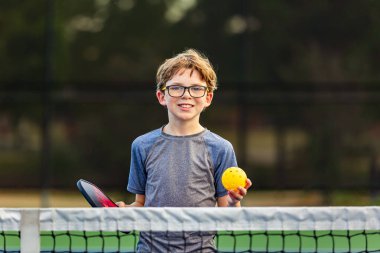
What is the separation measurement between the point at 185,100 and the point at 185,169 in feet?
0.83

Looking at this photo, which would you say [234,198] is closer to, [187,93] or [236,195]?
[236,195]

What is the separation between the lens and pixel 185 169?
355 centimetres

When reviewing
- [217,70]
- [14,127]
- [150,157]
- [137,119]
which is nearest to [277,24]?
[217,70]

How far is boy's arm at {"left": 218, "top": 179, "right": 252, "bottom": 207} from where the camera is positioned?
3.39 metres

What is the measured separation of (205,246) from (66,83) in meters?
6.65

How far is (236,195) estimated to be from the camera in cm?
340

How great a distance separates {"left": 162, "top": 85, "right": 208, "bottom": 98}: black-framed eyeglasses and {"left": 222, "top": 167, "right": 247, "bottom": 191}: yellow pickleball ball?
1.08 ft

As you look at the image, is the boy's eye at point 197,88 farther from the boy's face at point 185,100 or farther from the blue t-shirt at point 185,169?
the blue t-shirt at point 185,169

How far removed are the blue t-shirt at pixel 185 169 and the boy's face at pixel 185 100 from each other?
8cm

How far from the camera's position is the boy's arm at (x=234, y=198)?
3.39 m

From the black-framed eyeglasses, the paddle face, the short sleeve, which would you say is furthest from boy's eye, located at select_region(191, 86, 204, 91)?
the paddle face

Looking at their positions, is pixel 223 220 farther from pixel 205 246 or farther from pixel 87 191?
pixel 87 191

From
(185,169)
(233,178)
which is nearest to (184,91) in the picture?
(185,169)

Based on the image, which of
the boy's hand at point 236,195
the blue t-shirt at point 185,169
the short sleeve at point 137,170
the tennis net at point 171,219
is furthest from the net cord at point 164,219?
the short sleeve at point 137,170
